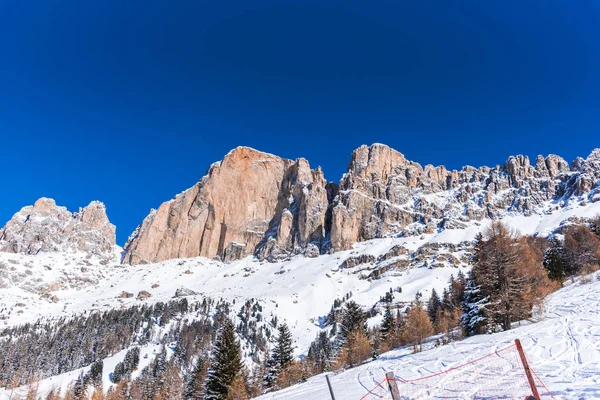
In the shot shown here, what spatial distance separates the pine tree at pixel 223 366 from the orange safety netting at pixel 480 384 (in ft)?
49.5

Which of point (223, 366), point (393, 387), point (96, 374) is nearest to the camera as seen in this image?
point (393, 387)

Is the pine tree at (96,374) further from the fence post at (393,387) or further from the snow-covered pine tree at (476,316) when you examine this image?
the fence post at (393,387)

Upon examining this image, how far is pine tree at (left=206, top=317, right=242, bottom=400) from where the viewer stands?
25812 millimetres

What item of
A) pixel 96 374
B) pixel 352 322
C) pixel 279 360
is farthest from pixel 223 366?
pixel 96 374

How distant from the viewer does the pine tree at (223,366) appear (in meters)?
25.8

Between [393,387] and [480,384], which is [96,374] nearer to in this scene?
[480,384]

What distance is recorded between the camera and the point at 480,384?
11219 millimetres

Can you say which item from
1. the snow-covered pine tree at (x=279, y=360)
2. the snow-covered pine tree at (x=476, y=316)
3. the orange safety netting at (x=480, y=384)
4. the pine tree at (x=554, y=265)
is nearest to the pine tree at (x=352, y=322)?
the snow-covered pine tree at (x=279, y=360)

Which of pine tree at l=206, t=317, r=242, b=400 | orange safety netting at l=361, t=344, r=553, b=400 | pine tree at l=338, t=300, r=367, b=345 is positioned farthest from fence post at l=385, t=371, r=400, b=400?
pine tree at l=338, t=300, r=367, b=345

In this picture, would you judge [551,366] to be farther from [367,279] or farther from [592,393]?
[367,279]

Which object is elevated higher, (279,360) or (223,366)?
(223,366)

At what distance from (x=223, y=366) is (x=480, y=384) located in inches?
797

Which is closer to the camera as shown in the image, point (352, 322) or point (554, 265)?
point (352, 322)

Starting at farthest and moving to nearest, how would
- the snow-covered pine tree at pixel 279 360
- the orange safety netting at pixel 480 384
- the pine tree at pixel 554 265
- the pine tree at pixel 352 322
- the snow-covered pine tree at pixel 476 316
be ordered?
the pine tree at pixel 554 265 < the pine tree at pixel 352 322 < the snow-covered pine tree at pixel 279 360 < the snow-covered pine tree at pixel 476 316 < the orange safety netting at pixel 480 384
